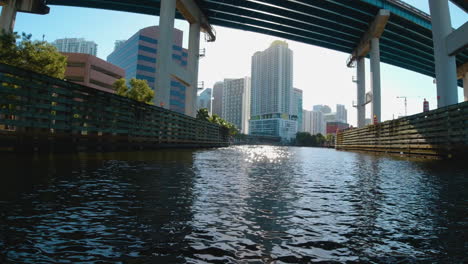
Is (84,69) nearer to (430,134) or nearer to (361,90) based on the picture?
(361,90)

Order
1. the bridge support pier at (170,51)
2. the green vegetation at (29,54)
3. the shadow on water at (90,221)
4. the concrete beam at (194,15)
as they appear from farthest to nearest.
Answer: the concrete beam at (194,15)
the bridge support pier at (170,51)
the green vegetation at (29,54)
the shadow on water at (90,221)

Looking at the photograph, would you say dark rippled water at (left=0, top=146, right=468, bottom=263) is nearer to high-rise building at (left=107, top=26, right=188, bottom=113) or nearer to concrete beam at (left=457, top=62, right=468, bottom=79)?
concrete beam at (left=457, top=62, right=468, bottom=79)

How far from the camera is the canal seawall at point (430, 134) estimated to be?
40.5 feet

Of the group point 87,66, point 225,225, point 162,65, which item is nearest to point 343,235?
point 225,225

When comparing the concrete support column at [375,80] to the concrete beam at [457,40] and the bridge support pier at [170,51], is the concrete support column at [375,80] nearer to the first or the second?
the concrete beam at [457,40]

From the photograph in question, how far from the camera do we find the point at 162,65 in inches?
1058

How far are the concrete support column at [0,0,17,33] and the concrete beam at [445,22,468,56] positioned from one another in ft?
137

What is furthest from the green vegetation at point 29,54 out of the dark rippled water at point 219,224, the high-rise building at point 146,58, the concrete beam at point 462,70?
the high-rise building at point 146,58

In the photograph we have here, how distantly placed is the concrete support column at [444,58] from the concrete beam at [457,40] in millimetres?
458

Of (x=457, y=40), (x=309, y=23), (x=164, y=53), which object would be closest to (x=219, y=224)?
(x=457, y=40)

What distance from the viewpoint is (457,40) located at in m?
19.2

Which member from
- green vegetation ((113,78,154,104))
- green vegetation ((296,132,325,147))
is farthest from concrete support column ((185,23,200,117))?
green vegetation ((296,132,325,147))

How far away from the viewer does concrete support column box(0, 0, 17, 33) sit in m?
29.3

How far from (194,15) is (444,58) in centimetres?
2728
